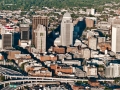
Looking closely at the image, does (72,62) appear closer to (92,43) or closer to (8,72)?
(8,72)

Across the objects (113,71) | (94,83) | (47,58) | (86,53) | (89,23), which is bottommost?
(94,83)

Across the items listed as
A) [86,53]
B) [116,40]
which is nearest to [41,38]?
[86,53]

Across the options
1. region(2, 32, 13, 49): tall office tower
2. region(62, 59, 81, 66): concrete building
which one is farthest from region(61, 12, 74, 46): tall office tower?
region(62, 59, 81, 66): concrete building

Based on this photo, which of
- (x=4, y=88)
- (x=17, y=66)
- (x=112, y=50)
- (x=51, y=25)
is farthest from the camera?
(x=51, y=25)

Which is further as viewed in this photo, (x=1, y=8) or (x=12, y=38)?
(x=1, y=8)

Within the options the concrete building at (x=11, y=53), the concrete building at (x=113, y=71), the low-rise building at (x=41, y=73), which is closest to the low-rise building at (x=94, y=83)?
the concrete building at (x=113, y=71)

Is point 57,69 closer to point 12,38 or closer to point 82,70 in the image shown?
point 82,70

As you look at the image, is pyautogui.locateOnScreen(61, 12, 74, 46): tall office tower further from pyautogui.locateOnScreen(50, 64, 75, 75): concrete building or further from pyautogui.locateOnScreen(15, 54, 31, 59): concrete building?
pyautogui.locateOnScreen(50, 64, 75, 75): concrete building

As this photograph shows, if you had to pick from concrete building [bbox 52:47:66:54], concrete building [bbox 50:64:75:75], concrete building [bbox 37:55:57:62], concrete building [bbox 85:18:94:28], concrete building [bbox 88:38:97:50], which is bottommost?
concrete building [bbox 50:64:75:75]

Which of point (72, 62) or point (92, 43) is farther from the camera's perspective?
point (92, 43)

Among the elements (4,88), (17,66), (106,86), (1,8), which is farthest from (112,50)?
(1,8)

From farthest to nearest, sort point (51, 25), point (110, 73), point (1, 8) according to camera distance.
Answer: point (1, 8) < point (51, 25) < point (110, 73)
